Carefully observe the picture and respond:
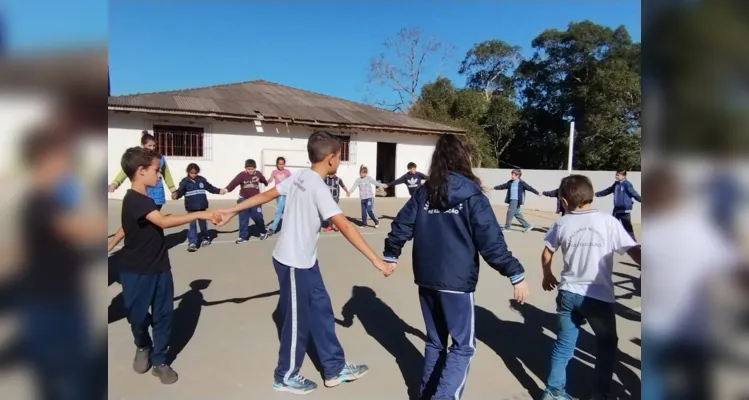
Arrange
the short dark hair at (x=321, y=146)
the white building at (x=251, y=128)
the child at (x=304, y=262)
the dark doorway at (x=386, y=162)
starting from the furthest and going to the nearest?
the dark doorway at (x=386, y=162) → the white building at (x=251, y=128) → the short dark hair at (x=321, y=146) → the child at (x=304, y=262)

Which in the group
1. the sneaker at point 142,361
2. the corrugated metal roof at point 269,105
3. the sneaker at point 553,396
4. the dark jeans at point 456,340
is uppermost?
the corrugated metal roof at point 269,105

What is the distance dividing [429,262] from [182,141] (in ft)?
55.1

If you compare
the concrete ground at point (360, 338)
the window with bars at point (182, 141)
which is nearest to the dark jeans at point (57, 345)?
the concrete ground at point (360, 338)

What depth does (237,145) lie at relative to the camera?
732 inches

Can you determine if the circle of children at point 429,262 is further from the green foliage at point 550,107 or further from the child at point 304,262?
the green foliage at point 550,107

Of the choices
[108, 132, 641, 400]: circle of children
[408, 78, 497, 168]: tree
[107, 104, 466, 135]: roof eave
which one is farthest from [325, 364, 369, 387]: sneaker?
[408, 78, 497, 168]: tree

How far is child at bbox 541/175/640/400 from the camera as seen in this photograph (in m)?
2.91

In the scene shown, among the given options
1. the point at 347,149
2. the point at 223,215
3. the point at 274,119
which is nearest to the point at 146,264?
the point at 223,215

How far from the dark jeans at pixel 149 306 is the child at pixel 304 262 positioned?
0.86 m

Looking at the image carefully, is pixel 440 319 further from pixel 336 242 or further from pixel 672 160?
pixel 336 242

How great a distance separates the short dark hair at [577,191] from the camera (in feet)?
9.86

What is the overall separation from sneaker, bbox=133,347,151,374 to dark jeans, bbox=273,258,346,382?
3.28ft

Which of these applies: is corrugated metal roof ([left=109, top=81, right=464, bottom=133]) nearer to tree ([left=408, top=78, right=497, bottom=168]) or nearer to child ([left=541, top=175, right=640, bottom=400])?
tree ([left=408, top=78, right=497, bottom=168])

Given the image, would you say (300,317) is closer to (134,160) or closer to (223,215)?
(223,215)
